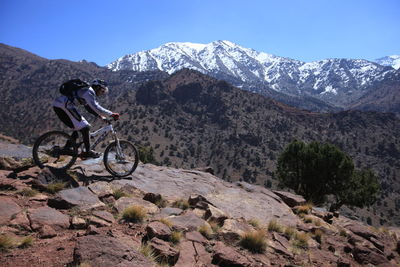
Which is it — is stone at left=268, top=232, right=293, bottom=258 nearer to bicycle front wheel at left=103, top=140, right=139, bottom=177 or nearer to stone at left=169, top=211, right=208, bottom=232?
stone at left=169, top=211, right=208, bottom=232

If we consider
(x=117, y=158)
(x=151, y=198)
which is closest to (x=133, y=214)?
(x=151, y=198)

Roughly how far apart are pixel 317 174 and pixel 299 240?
101ft

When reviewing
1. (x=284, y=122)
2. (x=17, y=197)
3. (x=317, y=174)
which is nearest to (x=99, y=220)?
(x=17, y=197)

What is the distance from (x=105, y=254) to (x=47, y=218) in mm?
2262

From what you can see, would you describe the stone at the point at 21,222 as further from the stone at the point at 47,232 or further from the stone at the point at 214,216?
the stone at the point at 214,216

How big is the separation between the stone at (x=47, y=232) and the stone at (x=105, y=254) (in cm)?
113

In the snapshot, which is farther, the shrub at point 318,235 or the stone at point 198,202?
the shrub at point 318,235

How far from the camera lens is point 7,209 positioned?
676cm

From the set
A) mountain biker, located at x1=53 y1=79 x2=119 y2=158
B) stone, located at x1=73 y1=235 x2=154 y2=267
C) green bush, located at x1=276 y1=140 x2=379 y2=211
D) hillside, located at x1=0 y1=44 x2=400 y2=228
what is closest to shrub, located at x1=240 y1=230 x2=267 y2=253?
stone, located at x1=73 y1=235 x2=154 y2=267

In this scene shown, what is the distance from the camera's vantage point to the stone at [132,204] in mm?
8484

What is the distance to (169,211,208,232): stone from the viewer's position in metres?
7.95

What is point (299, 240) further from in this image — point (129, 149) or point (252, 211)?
point (129, 149)

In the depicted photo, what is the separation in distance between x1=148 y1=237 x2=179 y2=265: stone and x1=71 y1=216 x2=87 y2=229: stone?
64.0 inches

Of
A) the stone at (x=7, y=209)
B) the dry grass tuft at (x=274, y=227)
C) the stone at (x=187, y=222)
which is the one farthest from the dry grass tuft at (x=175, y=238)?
the dry grass tuft at (x=274, y=227)
